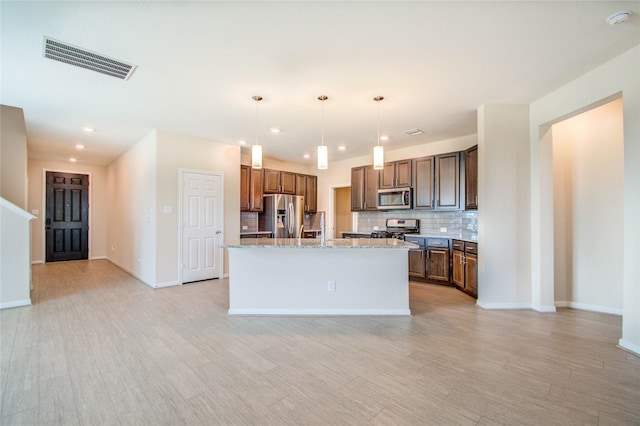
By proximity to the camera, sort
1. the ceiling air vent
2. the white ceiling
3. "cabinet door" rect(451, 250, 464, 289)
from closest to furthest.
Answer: the white ceiling < the ceiling air vent < "cabinet door" rect(451, 250, 464, 289)

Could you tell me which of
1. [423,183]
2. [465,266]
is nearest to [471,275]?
[465,266]

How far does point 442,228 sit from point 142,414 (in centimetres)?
506

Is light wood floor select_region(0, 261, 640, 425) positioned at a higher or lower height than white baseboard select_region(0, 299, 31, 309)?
lower

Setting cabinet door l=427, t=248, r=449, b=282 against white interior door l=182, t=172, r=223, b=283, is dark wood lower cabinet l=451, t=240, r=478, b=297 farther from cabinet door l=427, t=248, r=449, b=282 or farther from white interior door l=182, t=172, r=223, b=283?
white interior door l=182, t=172, r=223, b=283

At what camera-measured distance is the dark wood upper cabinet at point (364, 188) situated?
5.97 m

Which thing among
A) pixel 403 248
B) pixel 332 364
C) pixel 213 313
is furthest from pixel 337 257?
pixel 213 313

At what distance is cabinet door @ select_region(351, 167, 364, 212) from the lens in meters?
6.18

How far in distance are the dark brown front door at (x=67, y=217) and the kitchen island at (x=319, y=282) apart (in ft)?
21.4

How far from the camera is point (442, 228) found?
17.6 ft

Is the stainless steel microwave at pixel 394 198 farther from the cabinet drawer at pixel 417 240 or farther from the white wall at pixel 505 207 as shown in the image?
the white wall at pixel 505 207

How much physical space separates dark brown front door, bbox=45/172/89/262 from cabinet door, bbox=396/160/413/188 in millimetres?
7933

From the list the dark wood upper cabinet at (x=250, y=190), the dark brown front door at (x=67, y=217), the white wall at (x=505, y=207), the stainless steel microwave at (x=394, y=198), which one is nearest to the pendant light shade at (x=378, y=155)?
the white wall at (x=505, y=207)

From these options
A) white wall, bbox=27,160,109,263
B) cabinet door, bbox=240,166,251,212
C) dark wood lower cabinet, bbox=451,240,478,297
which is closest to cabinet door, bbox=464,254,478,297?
dark wood lower cabinet, bbox=451,240,478,297

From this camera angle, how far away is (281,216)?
6.26 m
